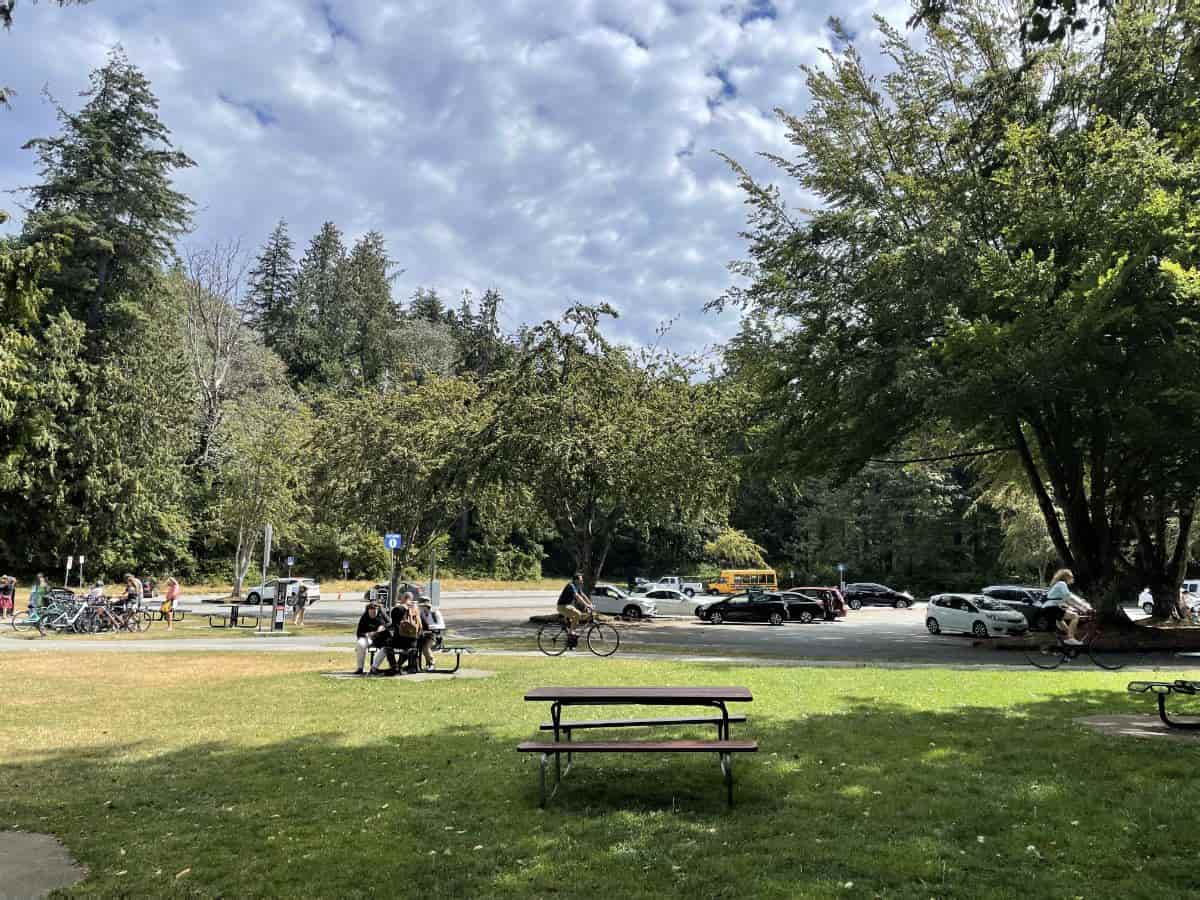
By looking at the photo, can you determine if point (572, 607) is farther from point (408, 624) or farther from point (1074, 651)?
point (1074, 651)

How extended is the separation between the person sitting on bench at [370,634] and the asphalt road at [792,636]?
338 inches

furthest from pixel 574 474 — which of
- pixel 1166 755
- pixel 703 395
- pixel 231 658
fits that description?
pixel 1166 755

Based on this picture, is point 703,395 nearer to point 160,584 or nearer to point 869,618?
point 869,618

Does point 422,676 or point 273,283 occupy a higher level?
point 273,283

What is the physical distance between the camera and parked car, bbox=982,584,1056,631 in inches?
1089

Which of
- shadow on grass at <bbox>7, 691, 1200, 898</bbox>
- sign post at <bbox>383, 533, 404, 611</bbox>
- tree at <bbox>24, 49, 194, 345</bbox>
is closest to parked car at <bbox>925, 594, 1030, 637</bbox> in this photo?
sign post at <bbox>383, 533, 404, 611</bbox>

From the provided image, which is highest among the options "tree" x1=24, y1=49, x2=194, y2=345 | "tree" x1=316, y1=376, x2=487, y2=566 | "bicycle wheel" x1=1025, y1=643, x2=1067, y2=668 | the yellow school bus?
"tree" x1=24, y1=49, x2=194, y2=345

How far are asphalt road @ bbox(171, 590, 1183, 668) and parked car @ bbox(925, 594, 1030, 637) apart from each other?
55 centimetres

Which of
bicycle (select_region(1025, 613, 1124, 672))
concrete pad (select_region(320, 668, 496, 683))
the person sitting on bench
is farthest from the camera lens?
bicycle (select_region(1025, 613, 1124, 672))

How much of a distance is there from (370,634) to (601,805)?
965 cm

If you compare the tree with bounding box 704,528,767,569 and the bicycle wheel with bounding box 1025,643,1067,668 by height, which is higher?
the tree with bounding box 704,528,767,569

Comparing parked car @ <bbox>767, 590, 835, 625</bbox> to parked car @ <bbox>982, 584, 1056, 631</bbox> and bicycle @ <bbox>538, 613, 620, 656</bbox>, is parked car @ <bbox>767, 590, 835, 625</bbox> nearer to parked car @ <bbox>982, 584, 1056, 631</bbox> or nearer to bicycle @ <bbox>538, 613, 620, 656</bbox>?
parked car @ <bbox>982, 584, 1056, 631</bbox>

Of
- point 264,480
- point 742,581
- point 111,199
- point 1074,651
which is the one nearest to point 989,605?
point 1074,651

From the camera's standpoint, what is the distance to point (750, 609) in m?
36.7
